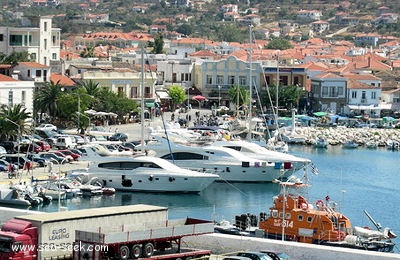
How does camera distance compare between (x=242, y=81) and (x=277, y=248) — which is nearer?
(x=277, y=248)

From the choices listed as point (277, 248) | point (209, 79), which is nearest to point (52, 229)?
point (277, 248)

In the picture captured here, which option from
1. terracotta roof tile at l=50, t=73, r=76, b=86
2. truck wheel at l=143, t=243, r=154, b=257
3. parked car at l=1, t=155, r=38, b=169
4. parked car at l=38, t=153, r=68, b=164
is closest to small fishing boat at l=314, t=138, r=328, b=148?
terracotta roof tile at l=50, t=73, r=76, b=86

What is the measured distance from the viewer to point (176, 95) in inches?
3462

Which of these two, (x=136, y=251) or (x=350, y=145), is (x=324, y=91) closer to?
(x=350, y=145)

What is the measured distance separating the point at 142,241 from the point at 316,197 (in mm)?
25172

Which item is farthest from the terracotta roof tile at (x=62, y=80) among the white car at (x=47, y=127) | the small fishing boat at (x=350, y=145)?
the small fishing boat at (x=350, y=145)

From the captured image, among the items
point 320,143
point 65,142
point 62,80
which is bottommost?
point 320,143

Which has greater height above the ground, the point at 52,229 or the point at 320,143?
the point at 52,229

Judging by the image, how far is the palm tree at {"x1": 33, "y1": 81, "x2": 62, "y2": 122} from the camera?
226 ft

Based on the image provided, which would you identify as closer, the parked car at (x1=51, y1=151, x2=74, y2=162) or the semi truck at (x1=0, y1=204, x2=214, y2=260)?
the semi truck at (x1=0, y1=204, x2=214, y2=260)

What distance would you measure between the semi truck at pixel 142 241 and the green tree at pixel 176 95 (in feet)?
205

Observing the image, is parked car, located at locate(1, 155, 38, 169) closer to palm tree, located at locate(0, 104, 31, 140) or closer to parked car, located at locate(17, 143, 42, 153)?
parked car, located at locate(17, 143, 42, 153)

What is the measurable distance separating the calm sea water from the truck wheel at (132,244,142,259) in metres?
14.4

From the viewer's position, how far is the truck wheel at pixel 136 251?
2364 cm
